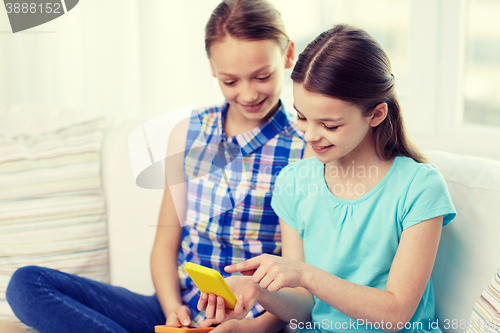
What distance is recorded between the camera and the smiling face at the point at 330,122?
81 centimetres

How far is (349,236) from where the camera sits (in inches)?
35.5

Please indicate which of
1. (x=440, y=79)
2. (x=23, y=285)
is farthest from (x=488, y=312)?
(x=440, y=79)

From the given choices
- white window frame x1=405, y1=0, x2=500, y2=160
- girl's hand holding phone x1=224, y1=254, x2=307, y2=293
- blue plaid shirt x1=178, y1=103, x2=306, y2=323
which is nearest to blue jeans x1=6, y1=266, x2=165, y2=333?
blue plaid shirt x1=178, y1=103, x2=306, y2=323

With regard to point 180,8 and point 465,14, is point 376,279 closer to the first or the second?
point 465,14

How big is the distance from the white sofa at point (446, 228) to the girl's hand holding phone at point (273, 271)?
0.36 metres

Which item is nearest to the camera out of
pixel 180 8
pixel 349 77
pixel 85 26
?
pixel 349 77

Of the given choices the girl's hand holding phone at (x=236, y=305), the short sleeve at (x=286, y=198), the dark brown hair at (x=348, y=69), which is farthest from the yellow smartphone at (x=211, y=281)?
the dark brown hair at (x=348, y=69)

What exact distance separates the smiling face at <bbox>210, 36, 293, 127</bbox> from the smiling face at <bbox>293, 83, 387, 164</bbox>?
16cm

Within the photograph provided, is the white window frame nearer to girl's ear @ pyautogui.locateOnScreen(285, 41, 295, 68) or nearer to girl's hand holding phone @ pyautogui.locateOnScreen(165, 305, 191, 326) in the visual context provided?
girl's ear @ pyautogui.locateOnScreen(285, 41, 295, 68)

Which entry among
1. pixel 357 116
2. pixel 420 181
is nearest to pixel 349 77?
pixel 357 116

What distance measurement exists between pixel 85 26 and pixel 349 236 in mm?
1455

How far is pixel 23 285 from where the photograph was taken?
0.98 m

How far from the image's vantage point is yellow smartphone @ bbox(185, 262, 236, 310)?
71cm

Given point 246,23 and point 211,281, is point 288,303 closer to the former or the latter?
point 211,281
